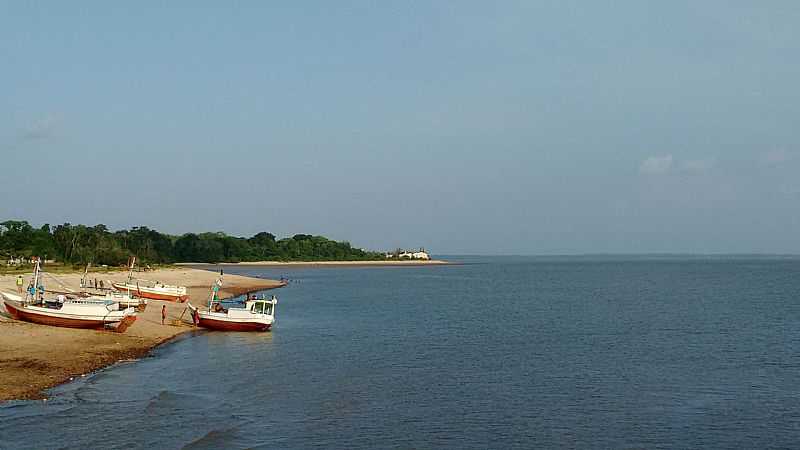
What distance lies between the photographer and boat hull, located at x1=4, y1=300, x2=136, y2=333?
40125 mm

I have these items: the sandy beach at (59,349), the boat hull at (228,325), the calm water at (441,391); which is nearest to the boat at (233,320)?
the boat hull at (228,325)

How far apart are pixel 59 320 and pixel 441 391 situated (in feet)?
75.0

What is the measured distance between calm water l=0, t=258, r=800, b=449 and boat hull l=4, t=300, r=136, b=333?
363 cm

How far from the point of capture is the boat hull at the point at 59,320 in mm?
40125

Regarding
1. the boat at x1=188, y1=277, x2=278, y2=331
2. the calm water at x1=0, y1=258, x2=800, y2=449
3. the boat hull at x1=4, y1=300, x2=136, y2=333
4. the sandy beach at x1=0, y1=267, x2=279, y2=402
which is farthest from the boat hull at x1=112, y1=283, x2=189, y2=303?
the boat hull at x1=4, y1=300, x2=136, y2=333

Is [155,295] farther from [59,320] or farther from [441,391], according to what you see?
[441,391]

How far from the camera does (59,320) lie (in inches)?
1578

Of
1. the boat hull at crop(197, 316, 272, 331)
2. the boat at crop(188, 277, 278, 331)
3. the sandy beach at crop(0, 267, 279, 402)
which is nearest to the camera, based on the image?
the sandy beach at crop(0, 267, 279, 402)

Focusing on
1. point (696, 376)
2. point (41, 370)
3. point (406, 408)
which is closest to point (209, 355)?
point (41, 370)

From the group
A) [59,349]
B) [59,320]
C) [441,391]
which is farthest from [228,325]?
[441,391]

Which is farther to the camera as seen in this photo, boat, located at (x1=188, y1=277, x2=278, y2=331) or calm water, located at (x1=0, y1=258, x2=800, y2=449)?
boat, located at (x1=188, y1=277, x2=278, y2=331)

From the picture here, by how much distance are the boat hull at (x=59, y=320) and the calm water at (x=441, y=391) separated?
3629mm

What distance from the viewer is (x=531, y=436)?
74.4 ft

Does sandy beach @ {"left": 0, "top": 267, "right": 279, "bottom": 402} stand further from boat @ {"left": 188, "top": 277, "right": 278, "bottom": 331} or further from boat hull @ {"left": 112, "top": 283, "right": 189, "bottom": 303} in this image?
boat hull @ {"left": 112, "top": 283, "right": 189, "bottom": 303}
